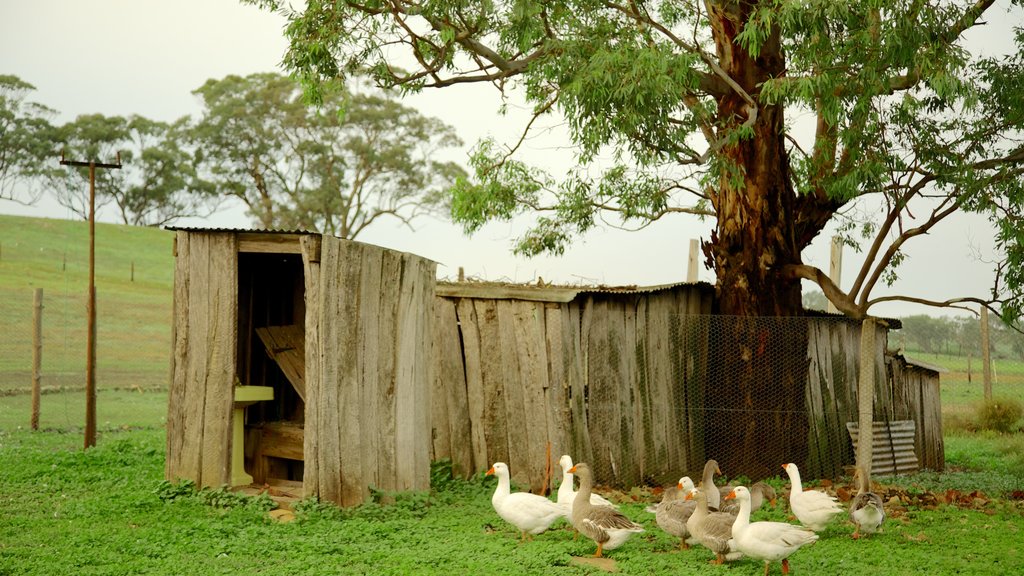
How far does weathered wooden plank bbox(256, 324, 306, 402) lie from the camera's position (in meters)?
11.3

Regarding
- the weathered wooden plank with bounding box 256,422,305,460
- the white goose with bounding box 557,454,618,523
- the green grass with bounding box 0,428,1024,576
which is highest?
the weathered wooden plank with bounding box 256,422,305,460

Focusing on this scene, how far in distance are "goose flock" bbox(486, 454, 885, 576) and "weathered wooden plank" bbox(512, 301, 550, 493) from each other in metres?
2.28

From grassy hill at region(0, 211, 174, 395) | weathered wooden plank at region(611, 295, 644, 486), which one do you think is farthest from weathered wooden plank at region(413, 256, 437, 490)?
grassy hill at region(0, 211, 174, 395)

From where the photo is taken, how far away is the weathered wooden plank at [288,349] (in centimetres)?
1134

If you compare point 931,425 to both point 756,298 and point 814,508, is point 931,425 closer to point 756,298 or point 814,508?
point 756,298

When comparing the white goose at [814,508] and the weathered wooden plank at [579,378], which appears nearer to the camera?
the white goose at [814,508]

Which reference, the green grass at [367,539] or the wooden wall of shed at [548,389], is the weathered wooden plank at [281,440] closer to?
the green grass at [367,539]

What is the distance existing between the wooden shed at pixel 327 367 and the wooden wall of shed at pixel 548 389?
1.05 meters

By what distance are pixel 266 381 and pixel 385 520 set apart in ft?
12.0

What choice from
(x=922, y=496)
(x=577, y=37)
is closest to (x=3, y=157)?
(x=577, y=37)

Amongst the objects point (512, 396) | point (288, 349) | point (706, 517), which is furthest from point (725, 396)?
point (288, 349)

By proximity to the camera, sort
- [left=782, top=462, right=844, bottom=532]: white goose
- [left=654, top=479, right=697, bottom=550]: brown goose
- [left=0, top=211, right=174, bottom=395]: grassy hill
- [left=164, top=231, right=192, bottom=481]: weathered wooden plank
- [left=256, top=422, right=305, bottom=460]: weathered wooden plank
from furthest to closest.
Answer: [left=0, top=211, right=174, bottom=395]: grassy hill < [left=256, top=422, right=305, bottom=460]: weathered wooden plank < [left=164, top=231, right=192, bottom=481]: weathered wooden plank < [left=782, top=462, right=844, bottom=532]: white goose < [left=654, top=479, right=697, bottom=550]: brown goose

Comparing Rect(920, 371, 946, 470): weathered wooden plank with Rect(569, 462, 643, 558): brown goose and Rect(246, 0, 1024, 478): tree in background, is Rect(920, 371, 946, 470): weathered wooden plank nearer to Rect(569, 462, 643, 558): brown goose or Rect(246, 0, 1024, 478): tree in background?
Rect(246, 0, 1024, 478): tree in background

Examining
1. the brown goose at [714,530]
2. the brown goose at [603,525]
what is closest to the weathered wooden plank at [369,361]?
the brown goose at [603,525]
